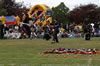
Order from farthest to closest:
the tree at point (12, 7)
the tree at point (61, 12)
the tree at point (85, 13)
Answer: the tree at point (61, 12), the tree at point (85, 13), the tree at point (12, 7)

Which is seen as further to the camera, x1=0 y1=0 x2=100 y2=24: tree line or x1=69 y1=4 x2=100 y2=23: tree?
x1=69 y1=4 x2=100 y2=23: tree

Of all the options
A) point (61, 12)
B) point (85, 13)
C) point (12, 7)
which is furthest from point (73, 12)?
point (12, 7)

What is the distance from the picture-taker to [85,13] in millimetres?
79000

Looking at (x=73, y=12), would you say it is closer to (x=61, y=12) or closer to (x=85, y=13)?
(x=85, y=13)

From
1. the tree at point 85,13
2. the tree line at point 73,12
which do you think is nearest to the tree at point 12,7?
→ the tree line at point 73,12

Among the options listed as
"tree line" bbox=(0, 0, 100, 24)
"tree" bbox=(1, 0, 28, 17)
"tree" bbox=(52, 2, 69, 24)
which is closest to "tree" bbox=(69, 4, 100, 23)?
"tree line" bbox=(0, 0, 100, 24)

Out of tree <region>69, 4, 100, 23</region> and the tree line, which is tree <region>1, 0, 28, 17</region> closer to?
the tree line

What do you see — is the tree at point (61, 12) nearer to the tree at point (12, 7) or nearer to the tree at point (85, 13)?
the tree at point (85, 13)

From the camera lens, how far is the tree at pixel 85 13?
78.2 metres

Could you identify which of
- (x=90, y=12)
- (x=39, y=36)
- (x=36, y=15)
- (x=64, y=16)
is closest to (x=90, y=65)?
(x=39, y=36)

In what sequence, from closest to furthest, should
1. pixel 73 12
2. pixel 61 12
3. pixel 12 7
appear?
pixel 12 7 < pixel 73 12 < pixel 61 12

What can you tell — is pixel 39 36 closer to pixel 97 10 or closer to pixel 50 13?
pixel 50 13

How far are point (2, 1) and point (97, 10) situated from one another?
→ 88.1 ft

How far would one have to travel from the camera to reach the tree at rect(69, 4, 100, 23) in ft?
257
